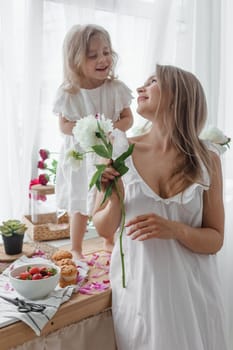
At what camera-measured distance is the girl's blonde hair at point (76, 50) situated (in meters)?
1.43

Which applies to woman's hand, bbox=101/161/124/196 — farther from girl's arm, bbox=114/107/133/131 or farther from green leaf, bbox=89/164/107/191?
girl's arm, bbox=114/107/133/131

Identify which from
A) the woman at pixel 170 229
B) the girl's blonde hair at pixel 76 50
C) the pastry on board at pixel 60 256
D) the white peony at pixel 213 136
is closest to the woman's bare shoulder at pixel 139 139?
the woman at pixel 170 229

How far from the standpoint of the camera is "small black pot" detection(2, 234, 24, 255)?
142 cm

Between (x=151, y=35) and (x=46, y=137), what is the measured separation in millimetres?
639

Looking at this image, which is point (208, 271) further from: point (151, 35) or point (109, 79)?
point (151, 35)

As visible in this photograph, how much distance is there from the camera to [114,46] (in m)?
1.80

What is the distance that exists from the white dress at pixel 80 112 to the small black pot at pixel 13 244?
21 cm

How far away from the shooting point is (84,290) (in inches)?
49.4

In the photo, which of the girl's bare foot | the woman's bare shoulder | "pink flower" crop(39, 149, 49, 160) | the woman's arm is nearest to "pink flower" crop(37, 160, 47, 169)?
"pink flower" crop(39, 149, 49, 160)

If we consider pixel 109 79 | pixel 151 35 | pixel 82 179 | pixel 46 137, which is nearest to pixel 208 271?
pixel 82 179

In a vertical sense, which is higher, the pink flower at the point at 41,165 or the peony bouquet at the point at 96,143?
the peony bouquet at the point at 96,143

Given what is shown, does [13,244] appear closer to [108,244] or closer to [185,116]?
[108,244]

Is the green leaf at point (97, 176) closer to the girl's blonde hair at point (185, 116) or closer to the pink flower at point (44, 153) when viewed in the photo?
the girl's blonde hair at point (185, 116)

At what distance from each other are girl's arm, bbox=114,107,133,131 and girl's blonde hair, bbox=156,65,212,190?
1.09ft
